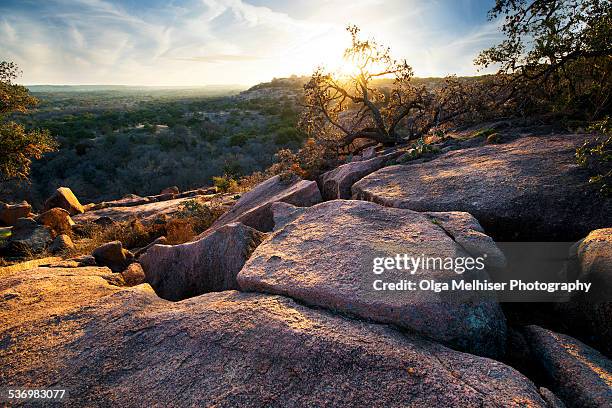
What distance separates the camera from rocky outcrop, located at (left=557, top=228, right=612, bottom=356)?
9.02 ft

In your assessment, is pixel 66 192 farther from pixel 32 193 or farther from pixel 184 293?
pixel 184 293

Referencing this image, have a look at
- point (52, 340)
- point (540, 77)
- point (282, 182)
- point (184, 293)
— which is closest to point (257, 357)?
point (52, 340)

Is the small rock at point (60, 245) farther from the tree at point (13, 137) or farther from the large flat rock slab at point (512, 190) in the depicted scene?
the large flat rock slab at point (512, 190)

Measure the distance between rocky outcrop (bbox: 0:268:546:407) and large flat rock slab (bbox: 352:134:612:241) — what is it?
237 cm

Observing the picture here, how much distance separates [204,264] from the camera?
4.50 meters

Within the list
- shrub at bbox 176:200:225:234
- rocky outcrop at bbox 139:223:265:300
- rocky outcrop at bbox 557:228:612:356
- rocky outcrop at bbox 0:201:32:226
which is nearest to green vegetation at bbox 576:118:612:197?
rocky outcrop at bbox 557:228:612:356

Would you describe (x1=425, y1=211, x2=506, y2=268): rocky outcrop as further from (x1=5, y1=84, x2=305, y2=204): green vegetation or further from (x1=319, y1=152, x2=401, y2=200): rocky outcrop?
(x1=5, y1=84, x2=305, y2=204): green vegetation

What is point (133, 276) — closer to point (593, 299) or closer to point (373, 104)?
point (593, 299)

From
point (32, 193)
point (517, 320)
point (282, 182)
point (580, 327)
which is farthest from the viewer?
point (32, 193)

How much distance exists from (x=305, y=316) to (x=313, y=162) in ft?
21.6

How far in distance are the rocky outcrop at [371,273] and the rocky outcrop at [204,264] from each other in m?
0.42

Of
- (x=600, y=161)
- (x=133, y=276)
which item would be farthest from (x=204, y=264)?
(x=600, y=161)

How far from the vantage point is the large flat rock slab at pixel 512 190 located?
→ 394cm

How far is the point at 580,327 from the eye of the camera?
2.95 metres
